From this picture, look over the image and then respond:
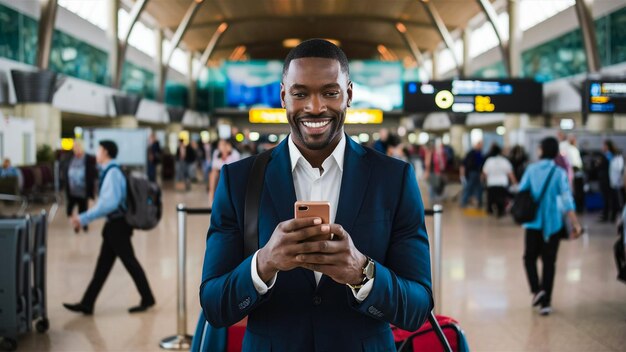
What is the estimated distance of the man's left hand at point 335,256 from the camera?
153 centimetres

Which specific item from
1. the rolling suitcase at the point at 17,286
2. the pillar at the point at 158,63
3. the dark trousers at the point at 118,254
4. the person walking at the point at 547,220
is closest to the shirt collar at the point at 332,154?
the rolling suitcase at the point at 17,286

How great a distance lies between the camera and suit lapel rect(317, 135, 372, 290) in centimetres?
181

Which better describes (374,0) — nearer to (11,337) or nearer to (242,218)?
(11,337)

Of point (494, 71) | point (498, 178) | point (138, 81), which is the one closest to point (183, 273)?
point (498, 178)

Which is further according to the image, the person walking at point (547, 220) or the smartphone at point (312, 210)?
the person walking at point (547, 220)

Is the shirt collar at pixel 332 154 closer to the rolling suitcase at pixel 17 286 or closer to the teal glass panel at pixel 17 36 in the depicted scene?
the rolling suitcase at pixel 17 286

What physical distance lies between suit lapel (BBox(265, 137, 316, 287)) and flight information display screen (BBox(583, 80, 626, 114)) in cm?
1549

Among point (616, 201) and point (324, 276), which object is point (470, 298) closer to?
point (324, 276)

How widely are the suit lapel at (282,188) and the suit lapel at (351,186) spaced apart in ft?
0.41

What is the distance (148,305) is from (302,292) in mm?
5901

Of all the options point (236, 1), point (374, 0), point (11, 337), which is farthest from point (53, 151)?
point (374, 0)

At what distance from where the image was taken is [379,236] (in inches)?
71.6

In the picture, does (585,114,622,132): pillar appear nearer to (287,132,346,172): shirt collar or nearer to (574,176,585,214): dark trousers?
(574,176,585,214): dark trousers

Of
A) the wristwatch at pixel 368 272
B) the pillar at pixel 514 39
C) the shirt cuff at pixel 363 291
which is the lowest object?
the shirt cuff at pixel 363 291
